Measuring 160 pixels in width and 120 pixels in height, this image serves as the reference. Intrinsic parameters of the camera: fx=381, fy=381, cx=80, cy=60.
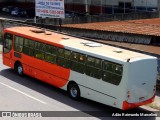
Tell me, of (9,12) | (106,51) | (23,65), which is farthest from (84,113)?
(9,12)

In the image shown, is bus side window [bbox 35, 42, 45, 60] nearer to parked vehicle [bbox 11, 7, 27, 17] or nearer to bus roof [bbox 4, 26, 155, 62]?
bus roof [bbox 4, 26, 155, 62]

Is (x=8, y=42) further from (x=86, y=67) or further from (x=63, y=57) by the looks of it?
(x=86, y=67)

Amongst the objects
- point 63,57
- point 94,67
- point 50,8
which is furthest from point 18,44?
point 50,8

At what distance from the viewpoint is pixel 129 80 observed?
15.5m

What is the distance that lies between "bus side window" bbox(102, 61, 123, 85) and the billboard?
598 inches

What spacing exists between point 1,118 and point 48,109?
2209mm

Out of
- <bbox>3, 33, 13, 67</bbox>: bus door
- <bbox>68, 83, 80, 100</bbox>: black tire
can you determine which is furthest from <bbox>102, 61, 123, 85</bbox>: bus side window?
<bbox>3, 33, 13, 67</bbox>: bus door

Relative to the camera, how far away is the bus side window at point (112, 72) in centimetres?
1581

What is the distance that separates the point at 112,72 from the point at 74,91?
275 centimetres

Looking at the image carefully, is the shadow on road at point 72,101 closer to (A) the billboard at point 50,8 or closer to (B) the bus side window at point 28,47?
(B) the bus side window at point 28,47

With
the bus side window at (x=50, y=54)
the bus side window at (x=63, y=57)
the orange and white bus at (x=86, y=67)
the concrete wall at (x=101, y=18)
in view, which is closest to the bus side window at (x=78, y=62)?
the orange and white bus at (x=86, y=67)

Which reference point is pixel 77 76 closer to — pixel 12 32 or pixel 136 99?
pixel 136 99

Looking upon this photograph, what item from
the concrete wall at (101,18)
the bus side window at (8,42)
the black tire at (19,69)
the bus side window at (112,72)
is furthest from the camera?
the concrete wall at (101,18)

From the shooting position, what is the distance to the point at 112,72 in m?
16.1
